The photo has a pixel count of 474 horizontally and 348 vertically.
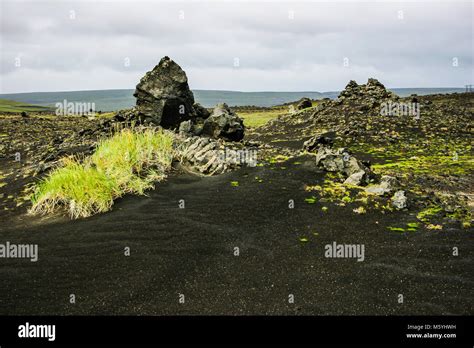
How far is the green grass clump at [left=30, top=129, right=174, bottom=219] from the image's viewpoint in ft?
35.1

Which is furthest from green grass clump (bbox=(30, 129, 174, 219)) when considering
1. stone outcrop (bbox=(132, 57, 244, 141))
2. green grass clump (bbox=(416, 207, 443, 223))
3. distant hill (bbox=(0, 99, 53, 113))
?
distant hill (bbox=(0, 99, 53, 113))

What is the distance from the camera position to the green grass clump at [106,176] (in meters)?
10.7

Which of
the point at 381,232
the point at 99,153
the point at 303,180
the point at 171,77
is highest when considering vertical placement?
the point at 171,77

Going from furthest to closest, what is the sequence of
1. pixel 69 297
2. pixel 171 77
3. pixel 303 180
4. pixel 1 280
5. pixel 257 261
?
pixel 171 77 → pixel 303 180 → pixel 257 261 → pixel 1 280 → pixel 69 297

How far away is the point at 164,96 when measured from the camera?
19.5m

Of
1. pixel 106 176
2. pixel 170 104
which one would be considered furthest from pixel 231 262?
pixel 170 104

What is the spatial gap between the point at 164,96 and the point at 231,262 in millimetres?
13258

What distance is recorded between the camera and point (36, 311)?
6535 millimetres

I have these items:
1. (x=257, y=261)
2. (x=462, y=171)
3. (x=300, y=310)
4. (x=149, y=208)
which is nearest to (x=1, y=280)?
(x=149, y=208)

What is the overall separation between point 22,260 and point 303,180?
802 cm

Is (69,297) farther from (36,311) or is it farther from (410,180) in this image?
(410,180)

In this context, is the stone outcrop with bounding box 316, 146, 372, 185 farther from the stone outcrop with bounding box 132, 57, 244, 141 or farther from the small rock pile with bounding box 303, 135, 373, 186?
the stone outcrop with bounding box 132, 57, 244, 141

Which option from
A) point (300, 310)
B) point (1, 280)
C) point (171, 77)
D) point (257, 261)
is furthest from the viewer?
point (171, 77)

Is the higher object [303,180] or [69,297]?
[303,180]
